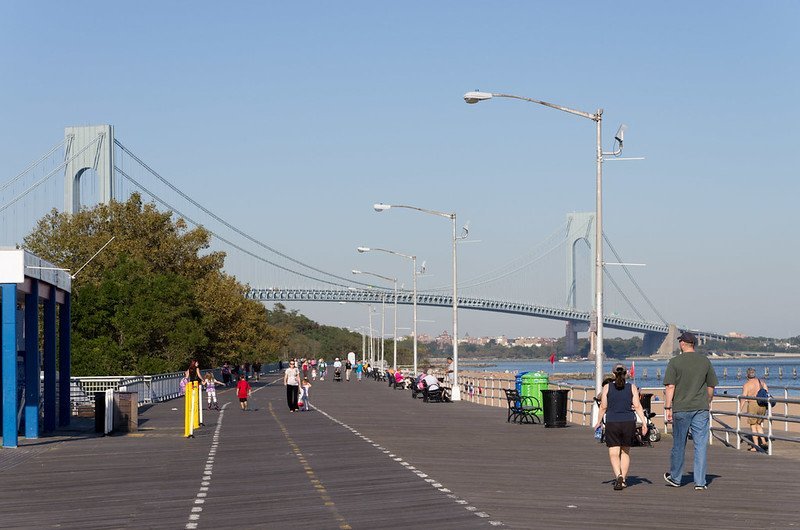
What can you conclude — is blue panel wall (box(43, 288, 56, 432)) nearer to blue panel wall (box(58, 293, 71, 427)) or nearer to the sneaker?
blue panel wall (box(58, 293, 71, 427))

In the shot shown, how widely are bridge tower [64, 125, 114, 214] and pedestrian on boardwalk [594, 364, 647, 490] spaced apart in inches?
2659

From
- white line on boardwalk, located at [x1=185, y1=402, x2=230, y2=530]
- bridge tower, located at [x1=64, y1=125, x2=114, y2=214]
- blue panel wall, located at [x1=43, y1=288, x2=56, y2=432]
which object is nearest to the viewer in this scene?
white line on boardwalk, located at [x1=185, y1=402, x2=230, y2=530]

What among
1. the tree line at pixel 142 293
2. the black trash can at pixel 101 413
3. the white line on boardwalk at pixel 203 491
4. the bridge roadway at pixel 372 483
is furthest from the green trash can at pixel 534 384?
the tree line at pixel 142 293

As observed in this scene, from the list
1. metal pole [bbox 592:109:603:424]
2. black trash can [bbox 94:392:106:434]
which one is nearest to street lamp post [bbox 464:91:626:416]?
metal pole [bbox 592:109:603:424]

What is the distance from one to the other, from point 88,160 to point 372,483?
7042 centimetres

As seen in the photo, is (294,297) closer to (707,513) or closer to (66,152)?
(66,152)

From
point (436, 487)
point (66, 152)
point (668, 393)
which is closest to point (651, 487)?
point (668, 393)

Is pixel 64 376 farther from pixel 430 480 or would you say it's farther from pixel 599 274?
pixel 430 480

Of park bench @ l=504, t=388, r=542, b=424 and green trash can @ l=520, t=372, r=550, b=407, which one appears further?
green trash can @ l=520, t=372, r=550, b=407

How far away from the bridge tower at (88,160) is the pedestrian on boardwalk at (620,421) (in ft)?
222

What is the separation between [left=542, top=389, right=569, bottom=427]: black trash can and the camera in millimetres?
31234

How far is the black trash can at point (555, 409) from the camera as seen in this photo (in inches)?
1230

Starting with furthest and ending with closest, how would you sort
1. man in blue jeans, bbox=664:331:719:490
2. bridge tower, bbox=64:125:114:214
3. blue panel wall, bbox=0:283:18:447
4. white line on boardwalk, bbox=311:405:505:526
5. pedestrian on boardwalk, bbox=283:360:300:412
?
bridge tower, bbox=64:125:114:214 → pedestrian on boardwalk, bbox=283:360:300:412 → blue panel wall, bbox=0:283:18:447 → man in blue jeans, bbox=664:331:719:490 → white line on boardwalk, bbox=311:405:505:526

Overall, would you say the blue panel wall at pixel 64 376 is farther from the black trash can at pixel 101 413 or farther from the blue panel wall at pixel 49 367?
the black trash can at pixel 101 413
